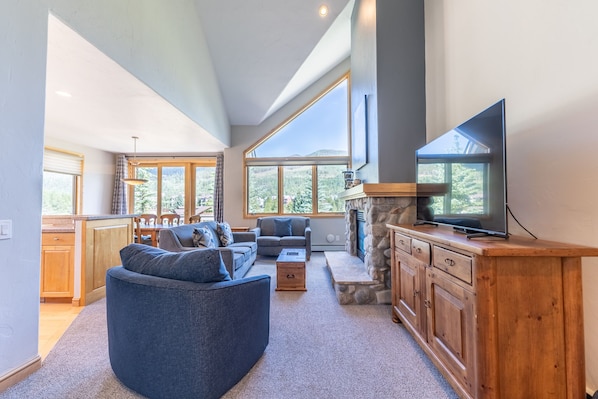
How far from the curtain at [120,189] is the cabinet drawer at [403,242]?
258 inches

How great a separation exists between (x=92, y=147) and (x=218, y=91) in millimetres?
3272

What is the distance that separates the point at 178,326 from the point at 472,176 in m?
1.92

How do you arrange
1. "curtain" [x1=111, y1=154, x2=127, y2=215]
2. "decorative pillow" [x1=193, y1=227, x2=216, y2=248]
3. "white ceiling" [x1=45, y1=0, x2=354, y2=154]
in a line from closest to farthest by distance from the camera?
"white ceiling" [x1=45, y1=0, x2=354, y2=154], "decorative pillow" [x1=193, y1=227, x2=216, y2=248], "curtain" [x1=111, y1=154, x2=127, y2=215]

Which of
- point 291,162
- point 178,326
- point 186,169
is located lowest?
point 178,326

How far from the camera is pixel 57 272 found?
294 cm

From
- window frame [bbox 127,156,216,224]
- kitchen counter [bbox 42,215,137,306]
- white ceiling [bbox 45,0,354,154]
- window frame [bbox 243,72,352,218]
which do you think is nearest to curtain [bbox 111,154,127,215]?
window frame [bbox 127,156,216,224]

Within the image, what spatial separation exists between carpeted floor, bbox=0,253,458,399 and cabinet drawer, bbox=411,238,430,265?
702mm

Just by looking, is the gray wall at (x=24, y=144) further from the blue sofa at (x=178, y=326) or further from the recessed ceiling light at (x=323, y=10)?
the recessed ceiling light at (x=323, y=10)

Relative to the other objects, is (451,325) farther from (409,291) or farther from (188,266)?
(188,266)

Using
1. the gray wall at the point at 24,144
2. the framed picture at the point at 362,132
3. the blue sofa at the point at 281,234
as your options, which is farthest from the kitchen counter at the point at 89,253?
the framed picture at the point at 362,132

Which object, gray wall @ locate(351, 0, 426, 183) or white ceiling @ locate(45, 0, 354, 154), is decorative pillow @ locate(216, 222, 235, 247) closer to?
white ceiling @ locate(45, 0, 354, 154)

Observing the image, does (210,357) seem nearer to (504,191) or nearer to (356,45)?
(504,191)

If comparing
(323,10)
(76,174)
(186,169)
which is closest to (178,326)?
(323,10)

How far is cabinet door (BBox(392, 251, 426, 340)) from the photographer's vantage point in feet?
6.11
